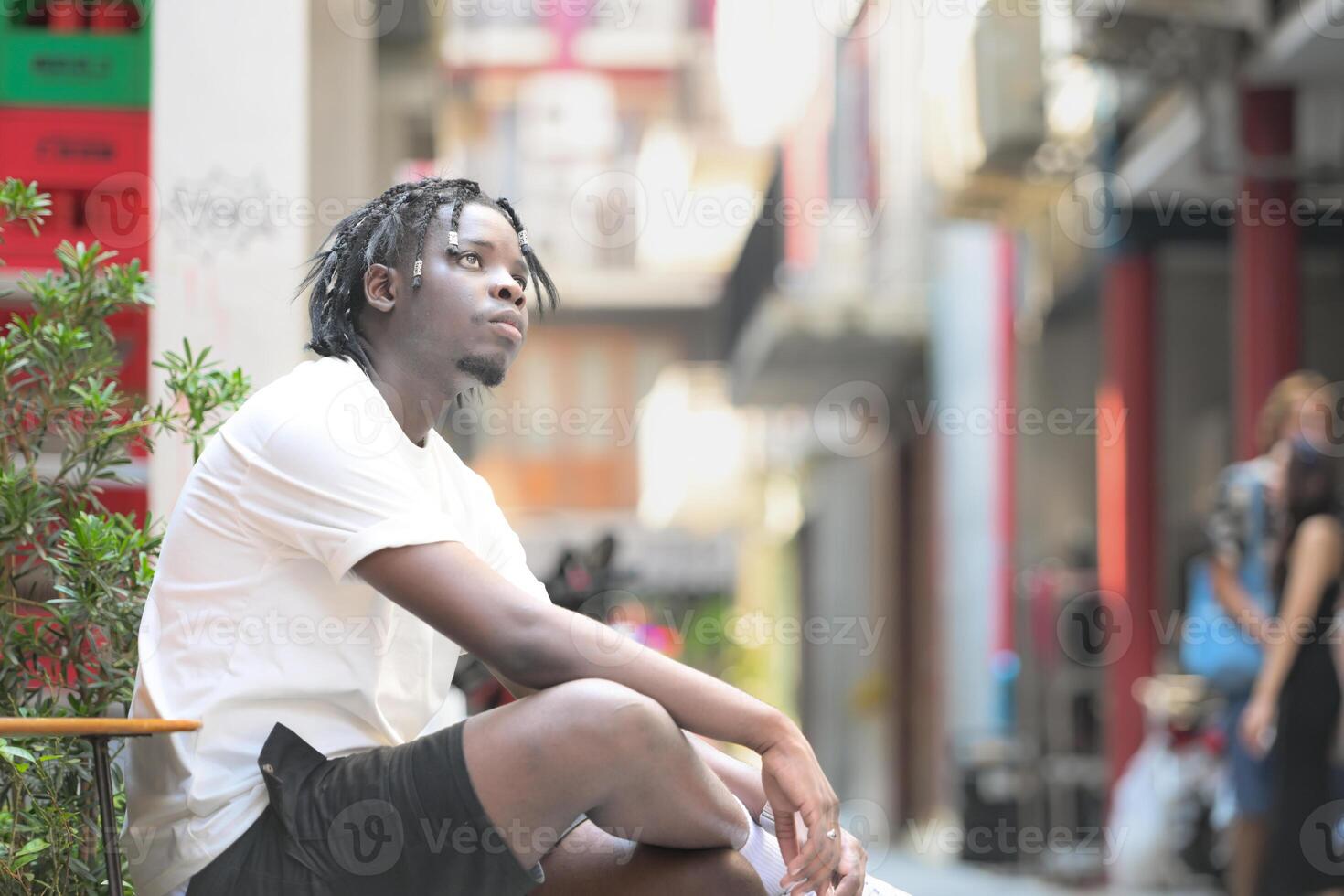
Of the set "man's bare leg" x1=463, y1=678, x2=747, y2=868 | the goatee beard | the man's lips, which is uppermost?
the man's lips

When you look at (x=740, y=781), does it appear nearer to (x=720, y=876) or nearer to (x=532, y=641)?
(x=720, y=876)

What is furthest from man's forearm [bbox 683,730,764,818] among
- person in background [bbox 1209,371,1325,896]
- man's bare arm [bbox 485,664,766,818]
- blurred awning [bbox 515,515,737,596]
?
blurred awning [bbox 515,515,737,596]

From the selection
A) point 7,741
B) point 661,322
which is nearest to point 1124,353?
point 7,741

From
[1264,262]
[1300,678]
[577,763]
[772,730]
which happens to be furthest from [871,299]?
[577,763]

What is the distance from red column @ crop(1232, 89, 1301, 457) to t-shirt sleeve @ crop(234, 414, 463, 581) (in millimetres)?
6358

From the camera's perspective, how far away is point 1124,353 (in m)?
10.6

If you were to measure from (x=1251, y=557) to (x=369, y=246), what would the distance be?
14.1ft

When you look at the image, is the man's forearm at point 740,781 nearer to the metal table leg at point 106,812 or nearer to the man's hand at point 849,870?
the man's hand at point 849,870

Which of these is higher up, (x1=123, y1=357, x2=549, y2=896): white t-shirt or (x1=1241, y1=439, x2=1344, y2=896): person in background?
(x1=123, y1=357, x2=549, y2=896): white t-shirt

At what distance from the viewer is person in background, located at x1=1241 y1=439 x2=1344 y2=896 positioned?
5574 millimetres

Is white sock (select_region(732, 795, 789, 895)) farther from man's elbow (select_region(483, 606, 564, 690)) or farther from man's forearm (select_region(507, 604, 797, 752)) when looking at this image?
man's elbow (select_region(483, 606, 564, 690))

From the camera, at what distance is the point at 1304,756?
18.4 ft

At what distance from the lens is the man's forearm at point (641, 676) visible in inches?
89.5

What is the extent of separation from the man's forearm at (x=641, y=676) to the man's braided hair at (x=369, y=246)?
22.1 inches
